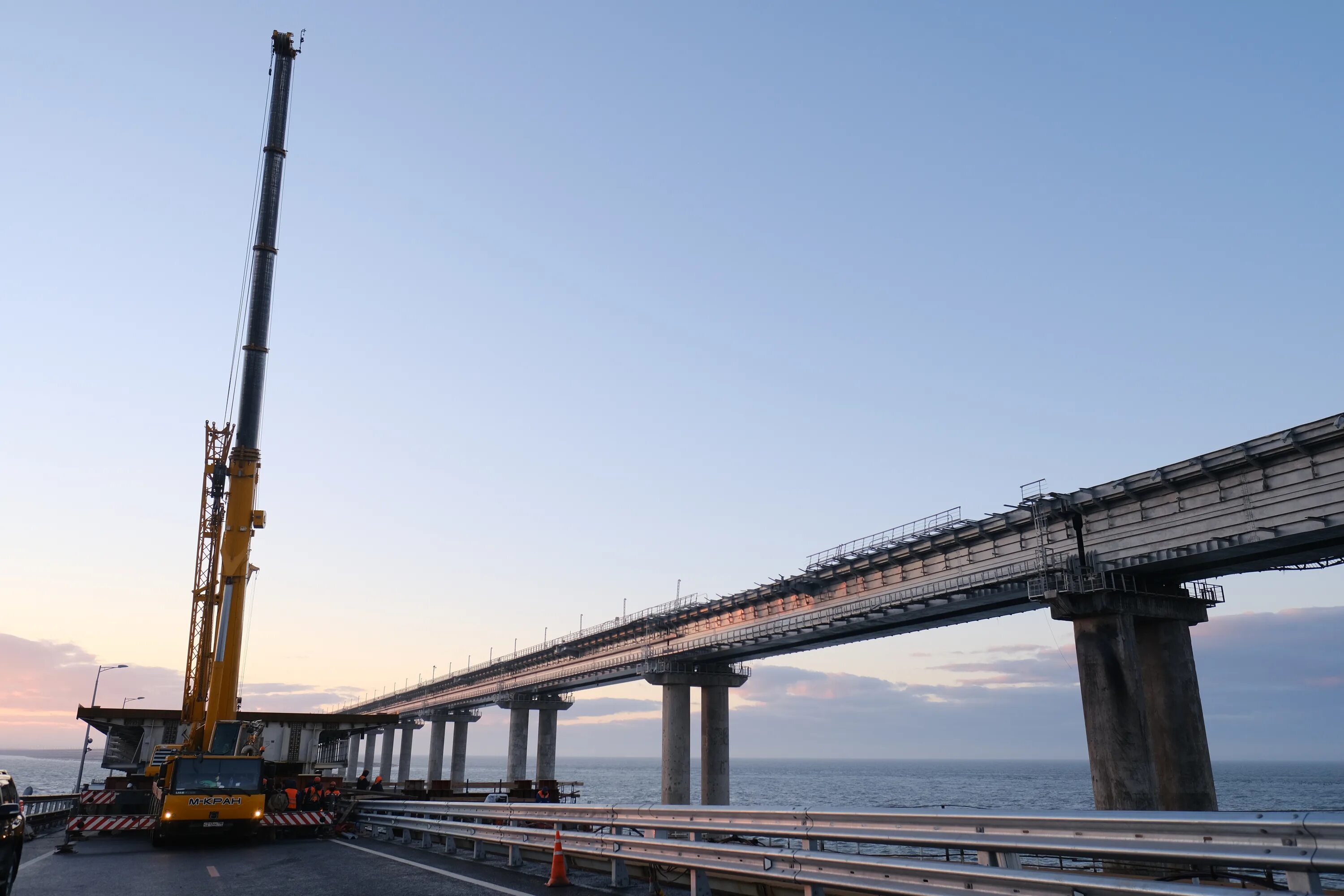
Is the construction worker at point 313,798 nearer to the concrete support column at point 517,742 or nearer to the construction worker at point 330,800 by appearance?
the construction worker at point 330,800

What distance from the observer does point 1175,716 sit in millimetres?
33906

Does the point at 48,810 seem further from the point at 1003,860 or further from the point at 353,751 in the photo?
the point at 353,751

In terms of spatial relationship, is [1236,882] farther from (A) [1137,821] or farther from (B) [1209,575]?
(B) [1209,575]

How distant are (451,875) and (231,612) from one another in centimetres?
2014

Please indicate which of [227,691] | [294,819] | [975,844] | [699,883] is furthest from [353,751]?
[975,844]

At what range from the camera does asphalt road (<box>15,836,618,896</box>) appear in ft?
47.8

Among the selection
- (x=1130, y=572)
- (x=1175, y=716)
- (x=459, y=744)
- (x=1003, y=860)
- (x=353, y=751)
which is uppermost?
(x=1130, y=572)

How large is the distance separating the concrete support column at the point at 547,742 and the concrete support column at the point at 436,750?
22.7 metres

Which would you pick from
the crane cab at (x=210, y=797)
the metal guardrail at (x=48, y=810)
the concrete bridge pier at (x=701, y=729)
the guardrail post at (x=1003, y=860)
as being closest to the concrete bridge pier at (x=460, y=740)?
the concrete bridge pier at (x=701, y=729)

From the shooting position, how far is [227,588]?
32.7 meters

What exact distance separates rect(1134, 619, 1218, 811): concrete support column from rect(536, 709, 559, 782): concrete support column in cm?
6844

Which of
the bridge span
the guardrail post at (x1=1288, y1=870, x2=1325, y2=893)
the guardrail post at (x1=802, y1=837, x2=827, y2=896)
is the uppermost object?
the bridge span

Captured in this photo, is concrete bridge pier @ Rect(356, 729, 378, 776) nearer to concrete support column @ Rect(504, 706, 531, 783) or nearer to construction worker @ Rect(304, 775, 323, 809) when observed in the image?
concrete support column @ Rect(504, 706, 531, 783)

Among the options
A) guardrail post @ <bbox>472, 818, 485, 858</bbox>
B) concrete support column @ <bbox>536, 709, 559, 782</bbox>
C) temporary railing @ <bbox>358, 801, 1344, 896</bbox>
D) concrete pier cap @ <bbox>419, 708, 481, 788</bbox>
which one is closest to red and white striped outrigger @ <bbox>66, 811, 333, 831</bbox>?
guardrail post @ <bbox>472, 818, 485, 858</bbox>
